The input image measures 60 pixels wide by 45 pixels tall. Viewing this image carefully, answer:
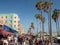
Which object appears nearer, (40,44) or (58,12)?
(40,44)

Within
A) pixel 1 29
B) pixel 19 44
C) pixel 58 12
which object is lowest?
pixel 19 44

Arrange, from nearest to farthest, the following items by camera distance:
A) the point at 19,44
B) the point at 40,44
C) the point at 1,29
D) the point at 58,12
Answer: the point at 1,29
the point at 40,44
the point at 19,44
the point at 58,12

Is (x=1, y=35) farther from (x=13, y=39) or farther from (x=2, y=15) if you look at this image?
(x=2, y=15)

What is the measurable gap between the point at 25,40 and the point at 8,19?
9962cm

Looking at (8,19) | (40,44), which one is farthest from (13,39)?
(8,19)

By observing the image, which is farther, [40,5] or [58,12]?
[58,12]

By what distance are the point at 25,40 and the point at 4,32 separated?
227 inches

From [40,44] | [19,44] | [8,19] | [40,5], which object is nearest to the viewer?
[40,44]

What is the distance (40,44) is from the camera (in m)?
25.3

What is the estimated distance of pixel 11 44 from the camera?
2361 cm

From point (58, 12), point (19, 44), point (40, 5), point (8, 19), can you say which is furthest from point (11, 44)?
point (8, 19)

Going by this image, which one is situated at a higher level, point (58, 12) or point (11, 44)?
point (58, 12)

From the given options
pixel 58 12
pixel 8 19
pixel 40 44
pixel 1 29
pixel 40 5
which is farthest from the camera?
pixel 8 19

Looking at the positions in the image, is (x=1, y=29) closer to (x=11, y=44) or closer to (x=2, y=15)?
(x=11, y=44)
